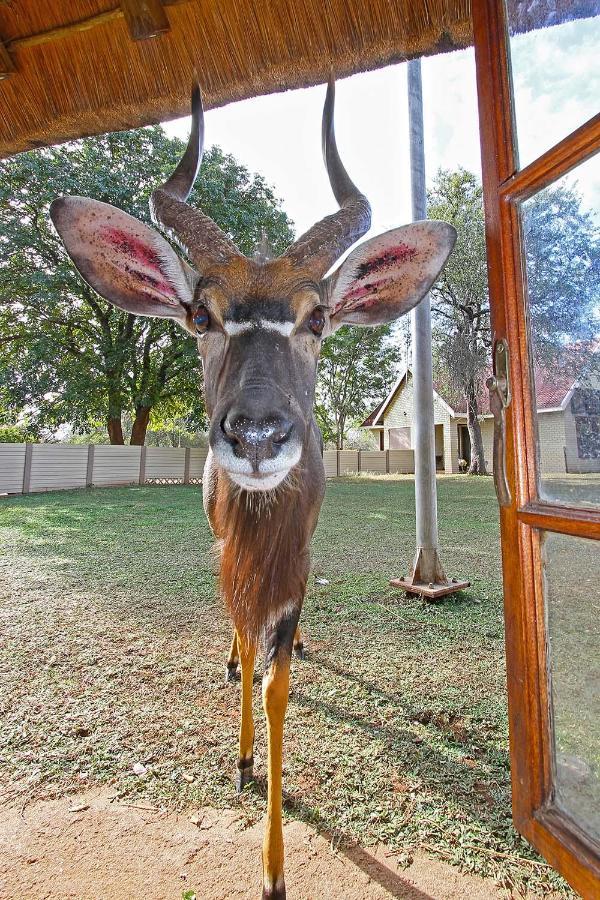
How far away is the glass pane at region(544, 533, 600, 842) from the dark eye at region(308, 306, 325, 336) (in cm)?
128

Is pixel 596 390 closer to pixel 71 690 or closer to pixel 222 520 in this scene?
pixel 222 520

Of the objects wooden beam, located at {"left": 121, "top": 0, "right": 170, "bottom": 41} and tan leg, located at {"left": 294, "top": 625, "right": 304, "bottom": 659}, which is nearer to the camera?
wooden beam, located at {"left": 121, "top": 0, "right": 170, "bottom": 41}

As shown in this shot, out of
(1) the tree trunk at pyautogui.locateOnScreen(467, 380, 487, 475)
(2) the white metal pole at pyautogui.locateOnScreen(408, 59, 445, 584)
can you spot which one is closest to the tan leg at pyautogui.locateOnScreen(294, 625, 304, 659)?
(2) the white metal pole at pyautogui.locateOnScreen(408, 59, 445, 584)

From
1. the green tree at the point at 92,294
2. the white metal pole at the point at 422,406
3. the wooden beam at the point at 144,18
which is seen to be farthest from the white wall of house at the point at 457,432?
the green tree at the point at 92,294

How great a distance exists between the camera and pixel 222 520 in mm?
2145

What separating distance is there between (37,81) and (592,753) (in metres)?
3.41

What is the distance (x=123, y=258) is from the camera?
2061 mm

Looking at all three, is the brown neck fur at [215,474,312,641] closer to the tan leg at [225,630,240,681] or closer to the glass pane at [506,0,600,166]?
the tan leg at [225,630,240,681]

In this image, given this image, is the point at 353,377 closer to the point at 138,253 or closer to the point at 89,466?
the point at 89,466

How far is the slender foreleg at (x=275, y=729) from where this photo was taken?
1599 mm

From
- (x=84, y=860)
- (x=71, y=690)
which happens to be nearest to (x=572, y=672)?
(x=84, y=860)

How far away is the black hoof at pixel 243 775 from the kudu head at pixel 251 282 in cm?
135

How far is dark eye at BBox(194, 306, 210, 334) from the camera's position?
2.02m

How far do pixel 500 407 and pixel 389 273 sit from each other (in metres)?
1.13
